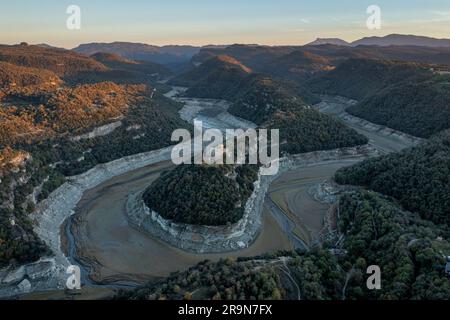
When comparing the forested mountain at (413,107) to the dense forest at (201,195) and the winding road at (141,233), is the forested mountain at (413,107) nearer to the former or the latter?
the winding road at (141,233)

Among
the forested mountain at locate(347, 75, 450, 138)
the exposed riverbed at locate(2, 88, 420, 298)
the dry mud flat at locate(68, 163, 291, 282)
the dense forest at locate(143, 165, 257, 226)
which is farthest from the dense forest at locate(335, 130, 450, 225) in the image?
the forested mountain at locate(347, 75, 450, 138)

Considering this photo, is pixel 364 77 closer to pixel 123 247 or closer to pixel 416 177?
pixel 416 177

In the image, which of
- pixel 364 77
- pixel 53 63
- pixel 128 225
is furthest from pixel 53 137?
pixel 364 77

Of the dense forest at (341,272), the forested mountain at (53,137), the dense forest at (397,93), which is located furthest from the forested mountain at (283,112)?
the dense forest at (341,272)

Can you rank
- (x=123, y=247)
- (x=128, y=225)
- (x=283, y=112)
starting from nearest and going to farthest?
1. (x=123, y=247)
2. (x=128, y=225)
3. (x=283, y=112)

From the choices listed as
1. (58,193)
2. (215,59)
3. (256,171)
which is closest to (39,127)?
(58,193)

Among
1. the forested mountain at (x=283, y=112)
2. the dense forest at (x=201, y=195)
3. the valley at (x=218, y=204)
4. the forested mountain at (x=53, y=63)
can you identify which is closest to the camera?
the valley at (x=218, y=204)

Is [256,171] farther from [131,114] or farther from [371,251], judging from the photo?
[131,114]
